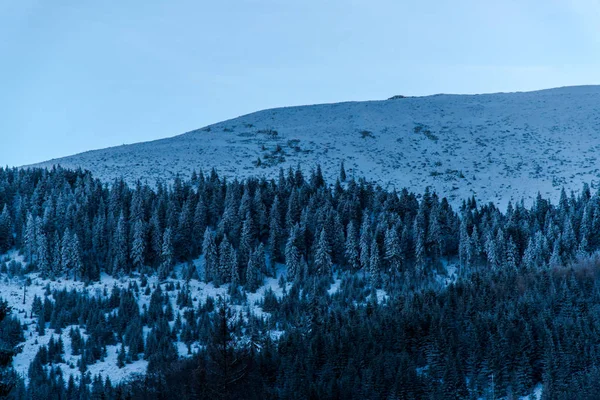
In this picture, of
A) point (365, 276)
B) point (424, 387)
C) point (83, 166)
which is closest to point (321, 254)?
point (365, 276)

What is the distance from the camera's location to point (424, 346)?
61375 millimetres

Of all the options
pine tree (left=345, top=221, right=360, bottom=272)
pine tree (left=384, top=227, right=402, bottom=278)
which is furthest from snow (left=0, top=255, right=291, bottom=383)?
pine tree (left=384, top=227, right=402, bottom=278)

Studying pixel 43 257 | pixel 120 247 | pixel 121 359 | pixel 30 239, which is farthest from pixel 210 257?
pixel 30 239

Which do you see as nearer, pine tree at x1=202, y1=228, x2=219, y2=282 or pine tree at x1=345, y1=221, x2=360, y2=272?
pine tree at x1=202, y1=228, x2=219, y2=282

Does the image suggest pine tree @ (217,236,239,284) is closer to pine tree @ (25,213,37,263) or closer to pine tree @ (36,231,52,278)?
pine tree @ (36,231,52,278)

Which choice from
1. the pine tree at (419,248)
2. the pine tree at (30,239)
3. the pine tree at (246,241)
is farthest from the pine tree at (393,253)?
the pine tree at (30,239)

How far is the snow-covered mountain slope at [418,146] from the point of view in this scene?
125m

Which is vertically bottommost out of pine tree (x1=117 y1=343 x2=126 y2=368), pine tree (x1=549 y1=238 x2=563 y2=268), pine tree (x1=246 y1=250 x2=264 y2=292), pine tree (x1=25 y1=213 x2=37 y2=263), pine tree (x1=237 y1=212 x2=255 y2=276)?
pine tree (x1=117 y1=343 x2=126 y2=368)

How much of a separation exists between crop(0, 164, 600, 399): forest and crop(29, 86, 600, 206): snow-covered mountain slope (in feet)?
61.1

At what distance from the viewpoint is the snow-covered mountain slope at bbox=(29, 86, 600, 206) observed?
12475 cm

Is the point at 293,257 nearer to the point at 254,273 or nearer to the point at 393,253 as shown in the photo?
the point at 254,273

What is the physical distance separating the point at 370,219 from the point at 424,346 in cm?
3013

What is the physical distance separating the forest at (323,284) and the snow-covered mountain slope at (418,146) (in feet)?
61.1

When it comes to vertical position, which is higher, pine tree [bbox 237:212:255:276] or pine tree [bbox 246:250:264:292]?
pine tree [bbox 237:212:255:276]
